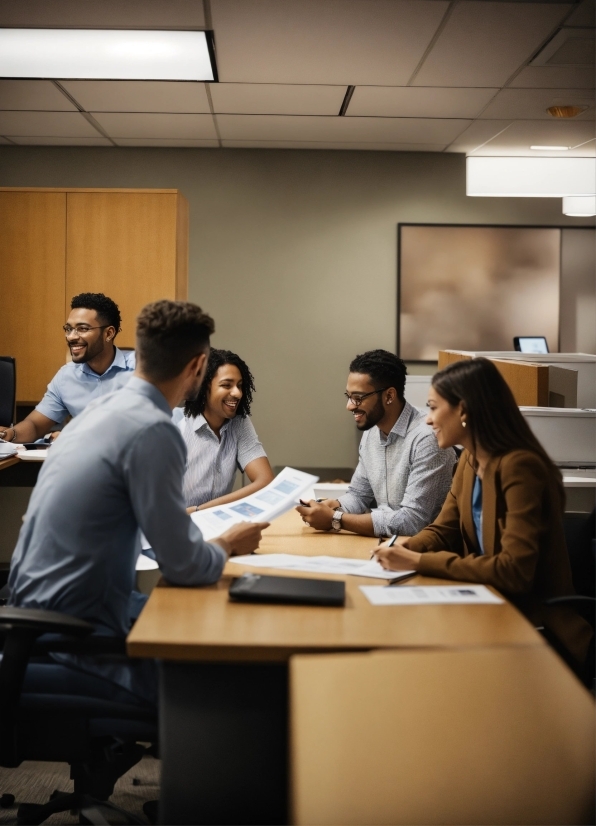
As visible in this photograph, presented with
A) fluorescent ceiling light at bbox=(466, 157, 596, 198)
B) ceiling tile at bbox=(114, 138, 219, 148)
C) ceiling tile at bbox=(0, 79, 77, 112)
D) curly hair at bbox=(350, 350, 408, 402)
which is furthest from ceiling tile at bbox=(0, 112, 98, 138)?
curly hair at bbox=(350, 350, 408, 402)

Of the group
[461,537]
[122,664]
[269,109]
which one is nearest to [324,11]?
[269,109]

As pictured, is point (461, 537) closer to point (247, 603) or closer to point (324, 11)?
point (247, 603)

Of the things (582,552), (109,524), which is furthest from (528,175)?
(109,524)

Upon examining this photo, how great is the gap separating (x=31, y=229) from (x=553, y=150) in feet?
11.8

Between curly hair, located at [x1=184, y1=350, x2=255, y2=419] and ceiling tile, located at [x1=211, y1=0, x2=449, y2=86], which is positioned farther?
ceiling tile, located at [x1=211, y1=0, x2=449, y2=86]

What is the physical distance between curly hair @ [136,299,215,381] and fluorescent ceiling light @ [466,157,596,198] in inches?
117

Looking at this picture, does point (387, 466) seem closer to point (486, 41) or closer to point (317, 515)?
point (317, 515)

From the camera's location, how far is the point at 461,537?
6.99 feet

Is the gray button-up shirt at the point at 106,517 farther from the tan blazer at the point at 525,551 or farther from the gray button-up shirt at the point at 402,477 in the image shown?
the gray button-up shirt at the point at 402,477

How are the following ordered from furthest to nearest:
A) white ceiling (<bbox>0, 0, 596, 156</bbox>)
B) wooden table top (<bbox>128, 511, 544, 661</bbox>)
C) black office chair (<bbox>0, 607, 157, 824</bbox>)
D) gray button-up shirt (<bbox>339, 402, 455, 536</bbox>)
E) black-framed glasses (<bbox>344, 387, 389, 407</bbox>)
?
white ceiling (<bbox>0, 0, 596, 156</bbox>) → black-framed glasses (<bbox>344, 387, 389, 407</bbox>) → gray button-up shirt (<bbox>339, 402, 455, 536</bbox>) → black office chair (<bbox>0, 607, 157, 824</bbox>) → wooden table top (<bbox>128, 511, 544, 661</bbox>)

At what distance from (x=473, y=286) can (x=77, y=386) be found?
3.15 meters

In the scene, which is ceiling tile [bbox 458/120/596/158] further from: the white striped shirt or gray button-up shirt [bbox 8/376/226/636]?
gray button-up shirt [bbox 8/376/226/636]

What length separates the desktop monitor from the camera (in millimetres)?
5527

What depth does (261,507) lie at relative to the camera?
225 centimetres
